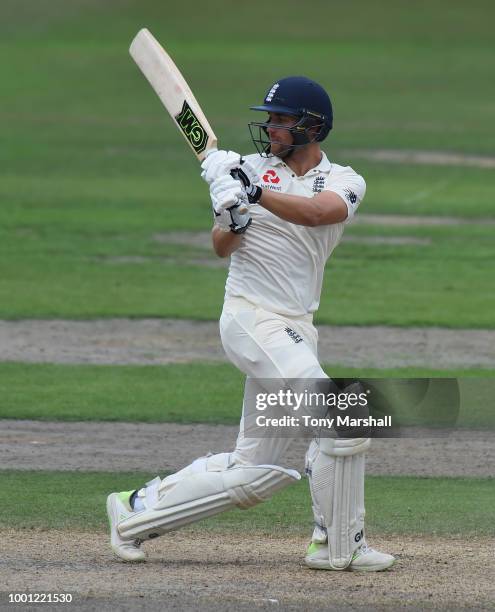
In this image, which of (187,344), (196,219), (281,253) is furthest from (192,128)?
(196,219)

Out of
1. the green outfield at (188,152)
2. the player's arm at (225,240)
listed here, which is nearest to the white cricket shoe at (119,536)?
the player's arm at (225,240)

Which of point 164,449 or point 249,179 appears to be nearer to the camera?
point 249,179

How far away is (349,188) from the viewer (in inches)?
269

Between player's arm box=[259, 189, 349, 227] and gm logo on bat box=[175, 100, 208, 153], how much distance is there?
57 centimetres

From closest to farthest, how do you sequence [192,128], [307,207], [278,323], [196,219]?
1. [307,207]
2. [278,323]
3. [192,128]
4. [196,219]

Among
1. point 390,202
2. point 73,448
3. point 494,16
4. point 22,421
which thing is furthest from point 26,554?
point 494,16

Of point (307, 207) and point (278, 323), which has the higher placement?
point (307, 207)

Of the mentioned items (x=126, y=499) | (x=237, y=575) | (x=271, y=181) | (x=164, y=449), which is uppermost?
(x=271, y=181)

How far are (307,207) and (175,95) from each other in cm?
106

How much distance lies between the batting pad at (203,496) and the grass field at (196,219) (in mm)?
291

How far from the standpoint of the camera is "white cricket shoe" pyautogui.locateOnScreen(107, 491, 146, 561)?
22.2 ft

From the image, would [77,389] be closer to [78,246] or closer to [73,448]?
[73,448]

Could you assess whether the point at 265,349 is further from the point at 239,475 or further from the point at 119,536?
the point at 119,536

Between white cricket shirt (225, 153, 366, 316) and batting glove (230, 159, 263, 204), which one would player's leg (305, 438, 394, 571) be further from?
batting glove (230, 159, 263, 204)
